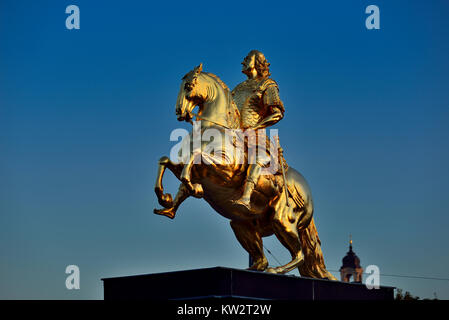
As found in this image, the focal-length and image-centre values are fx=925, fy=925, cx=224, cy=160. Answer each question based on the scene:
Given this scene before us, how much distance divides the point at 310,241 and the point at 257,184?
170 cm

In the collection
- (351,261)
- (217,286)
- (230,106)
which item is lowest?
(217,286)

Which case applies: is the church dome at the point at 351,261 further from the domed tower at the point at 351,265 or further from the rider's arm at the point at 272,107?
the rider's arm at the point at 272,107

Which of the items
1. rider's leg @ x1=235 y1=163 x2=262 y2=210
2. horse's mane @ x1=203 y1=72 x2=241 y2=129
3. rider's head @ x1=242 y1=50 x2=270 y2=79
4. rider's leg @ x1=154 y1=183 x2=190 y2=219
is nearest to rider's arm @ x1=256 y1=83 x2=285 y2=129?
horse's mane @ x1=203 y1=72 x2=241 y2=129

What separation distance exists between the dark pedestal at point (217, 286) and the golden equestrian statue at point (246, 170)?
514mm

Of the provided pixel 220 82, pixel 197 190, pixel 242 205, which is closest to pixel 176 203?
pixel 197 190

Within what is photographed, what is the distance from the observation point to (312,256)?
1367 cm

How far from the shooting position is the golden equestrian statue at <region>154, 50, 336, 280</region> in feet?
39.5

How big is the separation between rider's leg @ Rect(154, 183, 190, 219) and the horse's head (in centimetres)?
95

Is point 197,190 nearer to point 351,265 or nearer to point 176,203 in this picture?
point 176,203

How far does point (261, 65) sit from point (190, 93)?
69.4 inches

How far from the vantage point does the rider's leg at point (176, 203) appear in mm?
12250
